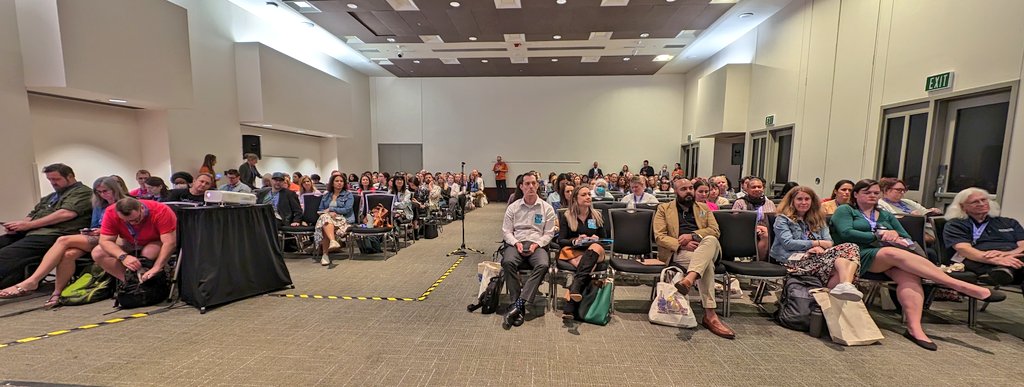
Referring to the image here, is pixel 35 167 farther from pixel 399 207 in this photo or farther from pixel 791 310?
pixel 791 310

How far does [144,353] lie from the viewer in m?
2.55

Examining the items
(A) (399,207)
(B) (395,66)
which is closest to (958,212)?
(A) (399,207)

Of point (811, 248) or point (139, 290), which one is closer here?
point (811, 248)

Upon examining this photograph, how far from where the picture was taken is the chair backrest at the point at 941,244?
3.39 meters

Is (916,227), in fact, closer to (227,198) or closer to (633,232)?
(633,232)

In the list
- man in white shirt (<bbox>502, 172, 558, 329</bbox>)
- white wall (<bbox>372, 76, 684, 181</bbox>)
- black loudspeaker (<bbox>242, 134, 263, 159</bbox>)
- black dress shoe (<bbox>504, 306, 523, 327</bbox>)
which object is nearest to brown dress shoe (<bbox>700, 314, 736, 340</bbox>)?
man in white shirt (<bbox>502, 172, 558, 329</bbox>)

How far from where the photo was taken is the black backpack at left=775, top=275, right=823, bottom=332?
295cm

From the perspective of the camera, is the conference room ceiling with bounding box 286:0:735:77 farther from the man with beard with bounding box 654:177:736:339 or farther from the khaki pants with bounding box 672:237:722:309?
the khaki pants with bounding box 672:237:722:309

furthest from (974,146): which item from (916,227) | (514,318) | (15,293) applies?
(15,293)

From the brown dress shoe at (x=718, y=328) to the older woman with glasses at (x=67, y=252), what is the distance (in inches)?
212

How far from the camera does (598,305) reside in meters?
3.12

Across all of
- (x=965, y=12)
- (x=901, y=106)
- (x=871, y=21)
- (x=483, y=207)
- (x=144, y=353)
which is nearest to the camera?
(x=144, y=353)

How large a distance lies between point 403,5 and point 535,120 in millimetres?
7642

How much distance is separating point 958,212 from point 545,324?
3.86 metres
